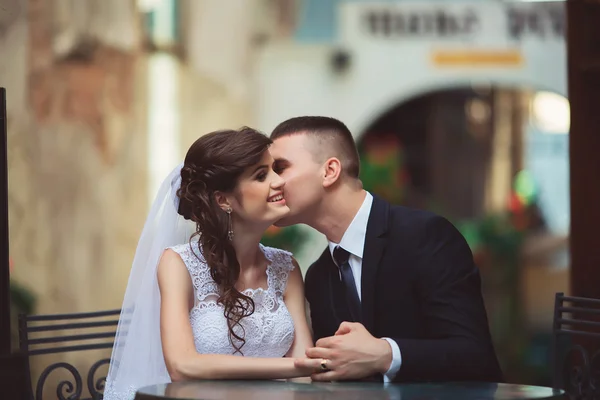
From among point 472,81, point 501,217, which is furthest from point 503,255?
point 472,81

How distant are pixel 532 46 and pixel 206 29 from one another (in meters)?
3.38

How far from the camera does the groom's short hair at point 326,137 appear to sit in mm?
3561

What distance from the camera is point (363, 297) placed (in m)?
3.40

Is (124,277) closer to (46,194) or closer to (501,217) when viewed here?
(46,194)

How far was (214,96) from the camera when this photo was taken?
9.39 meters

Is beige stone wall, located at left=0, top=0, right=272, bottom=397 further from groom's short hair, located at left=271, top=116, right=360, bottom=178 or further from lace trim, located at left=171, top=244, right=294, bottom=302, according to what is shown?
groom's short hair, located at left=271, top=116, right=360, bottom=178

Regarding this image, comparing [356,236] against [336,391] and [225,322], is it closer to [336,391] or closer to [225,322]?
[225,322]

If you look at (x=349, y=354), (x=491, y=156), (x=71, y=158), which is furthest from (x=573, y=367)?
(x=491, y=156)

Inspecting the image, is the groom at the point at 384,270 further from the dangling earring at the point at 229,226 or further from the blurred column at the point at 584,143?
the blurred column at the point at 584,143

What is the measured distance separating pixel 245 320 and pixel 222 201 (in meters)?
0.40

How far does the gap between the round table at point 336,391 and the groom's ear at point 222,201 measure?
26.3 inches

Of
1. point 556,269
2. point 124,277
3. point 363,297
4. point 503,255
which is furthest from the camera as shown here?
point 556,269

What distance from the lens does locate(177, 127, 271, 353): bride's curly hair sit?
11.0 feet

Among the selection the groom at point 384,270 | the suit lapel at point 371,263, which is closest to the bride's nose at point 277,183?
the groom at point 384,270
